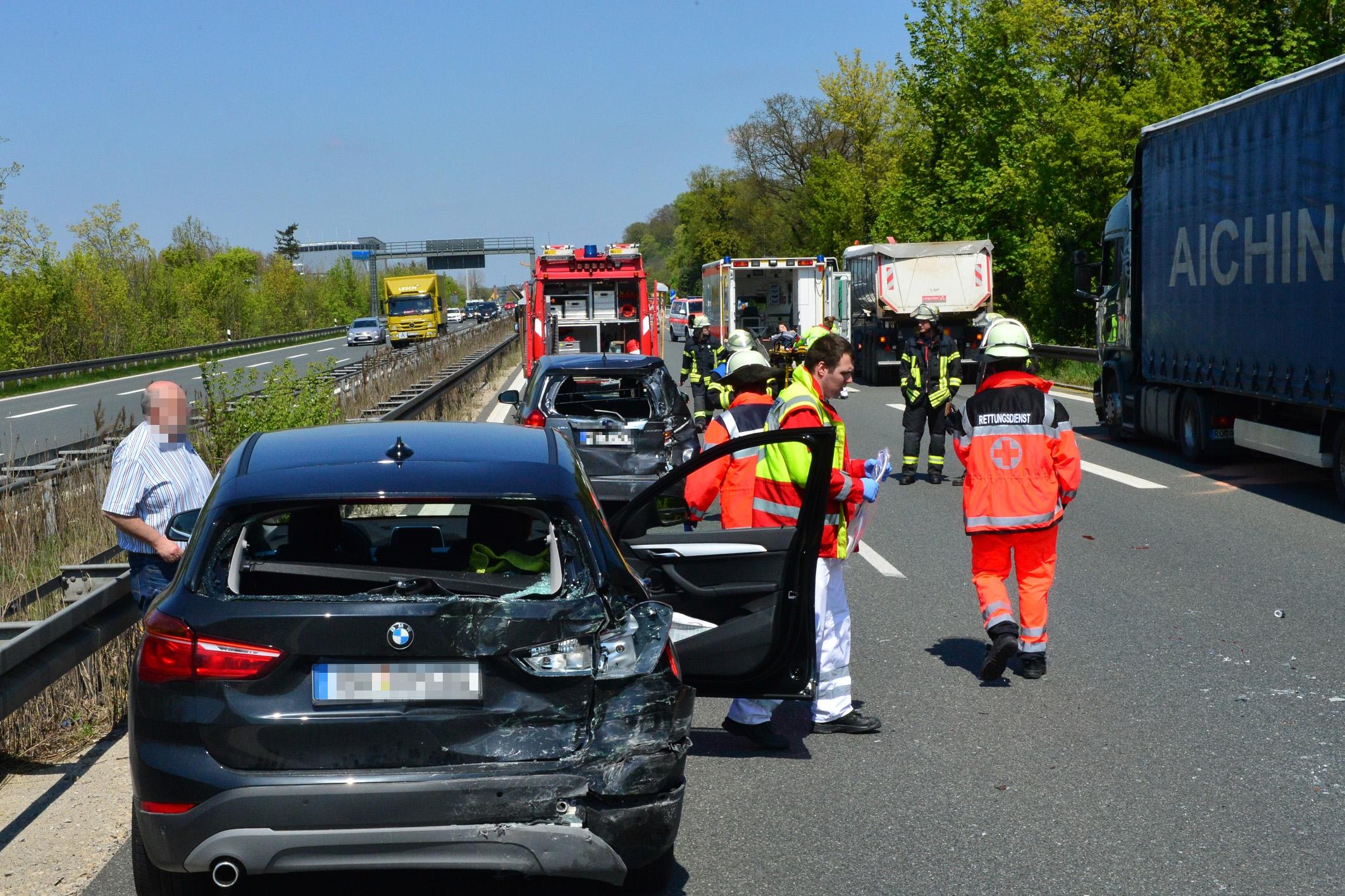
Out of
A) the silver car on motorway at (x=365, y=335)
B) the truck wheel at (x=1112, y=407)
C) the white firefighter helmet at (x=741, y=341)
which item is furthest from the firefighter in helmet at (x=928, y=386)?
the silver car on motorway at (x=365, y=335)

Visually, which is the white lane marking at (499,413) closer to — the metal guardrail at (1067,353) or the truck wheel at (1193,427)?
the truck wheel at (1193,427)

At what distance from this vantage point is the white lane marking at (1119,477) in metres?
14.5

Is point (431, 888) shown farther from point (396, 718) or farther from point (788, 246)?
point (788, 246)

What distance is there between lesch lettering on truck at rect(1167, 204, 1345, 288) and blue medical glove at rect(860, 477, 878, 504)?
781 centimetres

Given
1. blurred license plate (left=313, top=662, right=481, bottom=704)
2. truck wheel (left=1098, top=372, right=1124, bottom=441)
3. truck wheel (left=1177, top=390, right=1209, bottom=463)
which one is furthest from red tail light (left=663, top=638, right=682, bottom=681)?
truck wheel (left=1098, top=372, right=1124, bottom=441)

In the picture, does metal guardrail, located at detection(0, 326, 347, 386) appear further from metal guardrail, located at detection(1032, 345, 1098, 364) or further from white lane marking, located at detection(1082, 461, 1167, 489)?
white lane marking, located at detection(1082, 461, 1167, 489)

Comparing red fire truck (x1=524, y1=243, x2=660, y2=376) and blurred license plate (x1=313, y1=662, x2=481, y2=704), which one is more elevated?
red fire truck (x1=524, y1=243, x2=660, y2=376)

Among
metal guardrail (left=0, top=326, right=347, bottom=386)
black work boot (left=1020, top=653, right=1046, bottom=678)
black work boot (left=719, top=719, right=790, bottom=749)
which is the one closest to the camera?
black work boot (left=719, top=719, right=790, bottom=749)

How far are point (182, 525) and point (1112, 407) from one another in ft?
51.0

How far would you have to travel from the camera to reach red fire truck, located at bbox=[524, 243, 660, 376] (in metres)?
25.8

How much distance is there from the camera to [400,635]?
12.6 ft

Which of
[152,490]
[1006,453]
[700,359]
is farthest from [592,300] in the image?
[152,490]

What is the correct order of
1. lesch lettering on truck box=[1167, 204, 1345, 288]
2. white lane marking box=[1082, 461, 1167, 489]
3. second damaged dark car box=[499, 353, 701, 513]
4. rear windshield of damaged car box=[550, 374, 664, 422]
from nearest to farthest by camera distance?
second damaged dark car box=[499, 353, 701, 513], rear windshield of damaged car box=[550, 374, 664, 422], lesch lettering on truck box=[1167, 204, 1345, 288], white lane marking box=[1082, 461, 1167, 489]

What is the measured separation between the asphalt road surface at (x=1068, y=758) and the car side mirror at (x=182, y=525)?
46.3 inches
